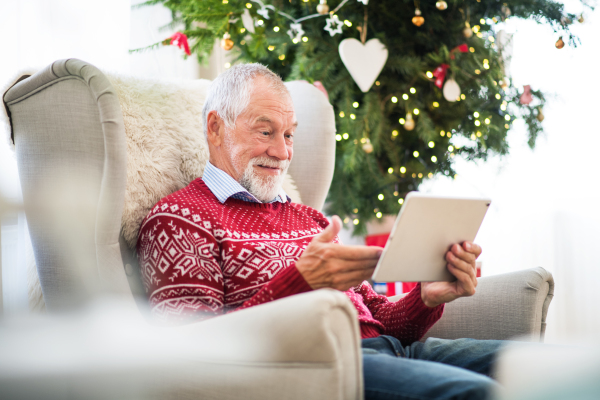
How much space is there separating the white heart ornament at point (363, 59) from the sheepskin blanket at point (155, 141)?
744 mm

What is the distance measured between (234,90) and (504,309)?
0.75m

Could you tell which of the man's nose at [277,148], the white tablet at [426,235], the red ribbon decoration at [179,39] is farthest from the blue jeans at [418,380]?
the red ribbon decoration at [179,39]

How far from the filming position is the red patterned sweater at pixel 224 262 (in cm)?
82

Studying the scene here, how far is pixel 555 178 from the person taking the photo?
2369 millimetres

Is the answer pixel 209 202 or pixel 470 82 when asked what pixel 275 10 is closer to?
pixel 470 82

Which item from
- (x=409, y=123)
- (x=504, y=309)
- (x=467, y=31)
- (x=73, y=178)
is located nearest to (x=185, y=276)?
(x=73, y=178)

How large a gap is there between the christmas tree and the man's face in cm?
78

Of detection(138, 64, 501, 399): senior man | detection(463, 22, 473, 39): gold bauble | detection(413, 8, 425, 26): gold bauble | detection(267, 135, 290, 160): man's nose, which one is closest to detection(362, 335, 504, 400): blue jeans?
detection(138, 64, 501, 399): senior man

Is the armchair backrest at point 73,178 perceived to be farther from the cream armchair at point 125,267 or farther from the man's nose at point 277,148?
the man's nose at point 277,148

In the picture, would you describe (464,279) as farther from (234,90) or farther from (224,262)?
(234,90)

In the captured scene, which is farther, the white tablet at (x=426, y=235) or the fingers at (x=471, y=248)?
the fingers at (x=471, y=248)

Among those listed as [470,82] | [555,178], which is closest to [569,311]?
[555,178]

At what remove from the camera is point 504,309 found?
1058 mm

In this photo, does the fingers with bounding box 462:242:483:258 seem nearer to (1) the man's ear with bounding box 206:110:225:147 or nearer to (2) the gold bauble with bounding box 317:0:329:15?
(1) the man's ear with bounding box 206:110:225:147
